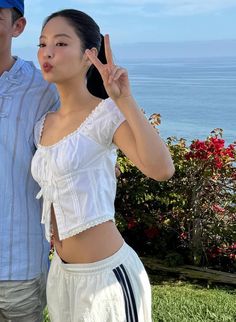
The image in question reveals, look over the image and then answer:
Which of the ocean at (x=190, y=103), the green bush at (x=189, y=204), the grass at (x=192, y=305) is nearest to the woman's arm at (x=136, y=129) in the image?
the grass at (x=192, y=305)

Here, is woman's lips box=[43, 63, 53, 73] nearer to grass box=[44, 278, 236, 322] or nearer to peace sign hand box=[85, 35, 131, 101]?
peace sign hand box=[85, 35, 131, 101]

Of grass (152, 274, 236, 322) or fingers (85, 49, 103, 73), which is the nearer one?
fingers (85, 49, 103, 73)

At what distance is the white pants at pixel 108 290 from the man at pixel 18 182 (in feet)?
0.54

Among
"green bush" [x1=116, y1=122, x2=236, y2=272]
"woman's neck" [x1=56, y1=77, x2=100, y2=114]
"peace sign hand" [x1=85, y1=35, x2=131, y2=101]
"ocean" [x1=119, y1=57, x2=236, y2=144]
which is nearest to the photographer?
"peace sign hand" [x1=85, y1=35, x2=131, y2=101]

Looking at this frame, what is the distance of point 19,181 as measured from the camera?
7.48ft

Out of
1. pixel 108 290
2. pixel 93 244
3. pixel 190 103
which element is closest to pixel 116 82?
pixel 93 244

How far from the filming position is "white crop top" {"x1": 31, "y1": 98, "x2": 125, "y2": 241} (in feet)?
6.88

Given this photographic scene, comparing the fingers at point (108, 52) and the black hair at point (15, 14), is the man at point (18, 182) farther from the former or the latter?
the fingers at point (108, 52)

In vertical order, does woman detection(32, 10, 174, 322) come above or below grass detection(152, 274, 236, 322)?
above

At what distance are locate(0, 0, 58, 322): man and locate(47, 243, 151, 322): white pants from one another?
164mm

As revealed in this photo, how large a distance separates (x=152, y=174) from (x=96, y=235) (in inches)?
11.3

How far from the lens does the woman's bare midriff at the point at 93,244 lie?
214 centimetres

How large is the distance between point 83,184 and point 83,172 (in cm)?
4


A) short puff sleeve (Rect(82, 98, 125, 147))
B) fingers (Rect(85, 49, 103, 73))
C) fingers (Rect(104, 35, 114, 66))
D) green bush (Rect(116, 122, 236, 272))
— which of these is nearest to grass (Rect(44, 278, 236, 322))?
green bush (Rect(116, 122, 236, 272))
